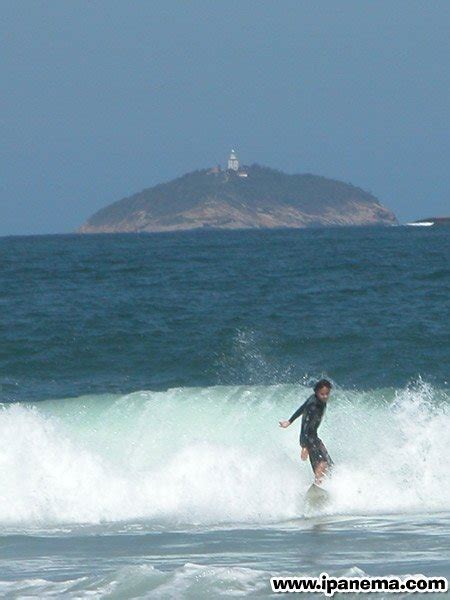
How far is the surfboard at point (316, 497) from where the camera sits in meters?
14.2

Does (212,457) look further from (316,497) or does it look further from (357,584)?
(357,584)

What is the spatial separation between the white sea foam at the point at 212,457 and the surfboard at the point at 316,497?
0.35 feet

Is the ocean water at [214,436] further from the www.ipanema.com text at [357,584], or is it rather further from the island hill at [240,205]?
the island hill at [240,205]

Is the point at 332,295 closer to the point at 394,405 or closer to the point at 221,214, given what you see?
the point at 394,405

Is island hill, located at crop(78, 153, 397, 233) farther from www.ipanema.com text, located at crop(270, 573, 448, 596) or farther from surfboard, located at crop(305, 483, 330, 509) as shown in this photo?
www.ipanema.com text, located at crop(270, 573, 448, 596)

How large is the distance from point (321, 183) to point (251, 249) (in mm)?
114410

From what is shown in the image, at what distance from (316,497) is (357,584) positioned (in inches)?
172

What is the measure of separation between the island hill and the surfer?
12080 centimetres

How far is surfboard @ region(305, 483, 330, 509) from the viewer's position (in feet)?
46.7

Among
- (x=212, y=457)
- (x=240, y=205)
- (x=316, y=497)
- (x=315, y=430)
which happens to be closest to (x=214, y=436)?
(x=212, y=457)

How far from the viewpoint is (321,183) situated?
549 ft

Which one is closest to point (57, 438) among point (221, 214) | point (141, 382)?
point (141, 382)

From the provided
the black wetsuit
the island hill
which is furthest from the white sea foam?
the island hill

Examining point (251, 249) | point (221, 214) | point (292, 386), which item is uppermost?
point (221, 214)
